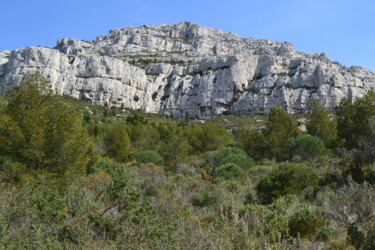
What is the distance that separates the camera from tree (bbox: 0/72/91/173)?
41.7ft

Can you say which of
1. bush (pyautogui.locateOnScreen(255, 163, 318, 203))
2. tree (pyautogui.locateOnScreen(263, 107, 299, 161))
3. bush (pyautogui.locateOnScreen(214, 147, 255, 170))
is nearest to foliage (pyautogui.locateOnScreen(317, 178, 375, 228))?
bush (pyautogui.locateOnScreen(255, 163, 318, 203))

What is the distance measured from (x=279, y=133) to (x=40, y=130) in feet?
84.3

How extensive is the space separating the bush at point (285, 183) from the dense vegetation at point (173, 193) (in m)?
0.05

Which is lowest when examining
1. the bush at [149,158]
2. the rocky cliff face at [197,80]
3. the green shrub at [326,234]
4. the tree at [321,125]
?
the bush at [149,158]

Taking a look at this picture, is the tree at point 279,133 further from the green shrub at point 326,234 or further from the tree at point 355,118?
the green shrub at point 326,234

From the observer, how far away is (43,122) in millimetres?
13484

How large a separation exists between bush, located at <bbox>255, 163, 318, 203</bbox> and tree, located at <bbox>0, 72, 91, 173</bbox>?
28.3 feet

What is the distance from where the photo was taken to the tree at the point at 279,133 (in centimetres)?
3184

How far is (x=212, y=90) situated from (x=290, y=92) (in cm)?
2409

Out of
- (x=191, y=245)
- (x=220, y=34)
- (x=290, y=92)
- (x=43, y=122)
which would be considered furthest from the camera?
(x=220, y=34)

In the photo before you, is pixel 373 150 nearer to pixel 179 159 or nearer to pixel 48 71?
pixel 179 159

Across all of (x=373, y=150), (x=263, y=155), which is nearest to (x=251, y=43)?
(x=263, y=155)

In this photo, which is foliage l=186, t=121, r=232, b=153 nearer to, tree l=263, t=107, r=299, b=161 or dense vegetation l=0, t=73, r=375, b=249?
dense vegetation l=0, t=73, r=375, b=249

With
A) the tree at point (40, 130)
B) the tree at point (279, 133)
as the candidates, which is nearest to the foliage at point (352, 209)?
the tree at point (40, 130)
